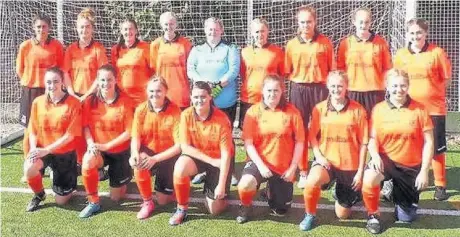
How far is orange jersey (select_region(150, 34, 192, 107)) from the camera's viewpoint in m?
5.51

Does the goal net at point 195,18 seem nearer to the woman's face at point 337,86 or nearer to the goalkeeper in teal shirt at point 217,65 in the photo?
the goalkeeper in teal shirt at point 217,65

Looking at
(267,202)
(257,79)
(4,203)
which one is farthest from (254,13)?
(4,203)

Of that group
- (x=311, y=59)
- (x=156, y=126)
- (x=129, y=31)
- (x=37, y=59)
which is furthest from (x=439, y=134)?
(x=37, y=59)

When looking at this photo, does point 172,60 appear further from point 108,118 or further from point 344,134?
point 344,134

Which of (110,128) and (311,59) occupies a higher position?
(311,59)

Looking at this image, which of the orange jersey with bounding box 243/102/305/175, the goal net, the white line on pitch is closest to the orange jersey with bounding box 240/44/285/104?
the orange jersey with bounding box 243/102/305/175

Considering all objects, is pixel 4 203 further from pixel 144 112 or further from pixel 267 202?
pixel 267 202

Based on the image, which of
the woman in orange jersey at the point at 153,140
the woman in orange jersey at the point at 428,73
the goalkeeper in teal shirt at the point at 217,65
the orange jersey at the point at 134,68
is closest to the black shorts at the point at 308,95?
the goalkeeper in teal shirt at the point at 217,65

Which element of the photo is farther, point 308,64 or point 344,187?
point 308,64

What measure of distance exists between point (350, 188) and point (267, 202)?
30.1 inches

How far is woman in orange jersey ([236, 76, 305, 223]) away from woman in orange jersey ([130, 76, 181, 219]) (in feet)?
1.84

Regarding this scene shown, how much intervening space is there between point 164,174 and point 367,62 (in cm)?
190

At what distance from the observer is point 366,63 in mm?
5227

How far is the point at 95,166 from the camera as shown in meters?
4.73
